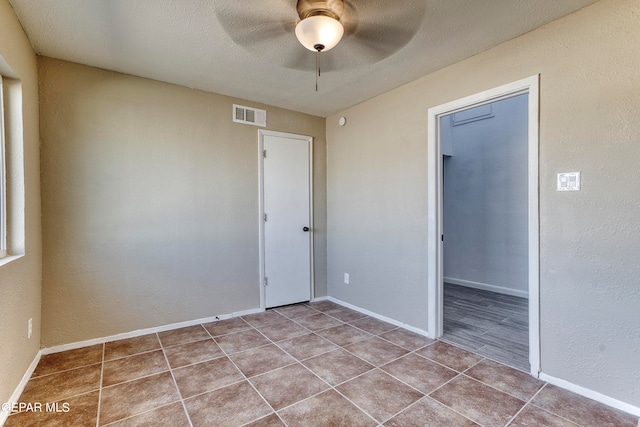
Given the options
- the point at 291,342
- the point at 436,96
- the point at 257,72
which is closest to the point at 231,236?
the point at 291,342

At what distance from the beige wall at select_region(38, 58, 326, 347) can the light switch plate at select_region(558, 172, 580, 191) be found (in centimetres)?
278

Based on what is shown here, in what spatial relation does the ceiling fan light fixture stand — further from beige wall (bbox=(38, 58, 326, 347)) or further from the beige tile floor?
the beige tile floor

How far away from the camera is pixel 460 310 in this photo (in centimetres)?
360

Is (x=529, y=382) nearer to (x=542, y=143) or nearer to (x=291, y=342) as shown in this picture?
(x=542, y=143)

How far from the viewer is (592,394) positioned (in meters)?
1.87

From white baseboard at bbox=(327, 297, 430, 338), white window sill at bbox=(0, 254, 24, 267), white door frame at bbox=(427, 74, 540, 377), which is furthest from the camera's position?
white baseboard at bbox=(327, 297, 430, 338)

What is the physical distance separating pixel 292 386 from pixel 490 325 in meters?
2.20

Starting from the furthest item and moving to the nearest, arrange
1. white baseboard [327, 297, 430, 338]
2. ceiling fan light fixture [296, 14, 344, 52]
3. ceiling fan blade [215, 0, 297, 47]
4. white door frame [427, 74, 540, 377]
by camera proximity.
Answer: white baseboard [327, 297, 430, 338] → white door frame [427, 74, 540, 377] → ceiling fan blade [215, 0, 297, 47] → ceiling fan light fixture [296, 14, 344, 52]

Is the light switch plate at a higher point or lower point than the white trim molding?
higher

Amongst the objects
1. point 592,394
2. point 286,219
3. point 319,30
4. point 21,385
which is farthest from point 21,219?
point 592,394

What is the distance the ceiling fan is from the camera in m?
1.66

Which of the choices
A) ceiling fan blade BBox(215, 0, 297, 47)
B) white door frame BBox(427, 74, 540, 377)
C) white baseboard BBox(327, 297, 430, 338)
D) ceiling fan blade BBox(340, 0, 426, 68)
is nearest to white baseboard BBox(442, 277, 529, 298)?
white baseboard BBox(327, 297, 430, 338)

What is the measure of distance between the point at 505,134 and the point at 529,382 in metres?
3.45

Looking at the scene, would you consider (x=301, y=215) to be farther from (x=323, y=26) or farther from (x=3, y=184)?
(x=3, y=184)
